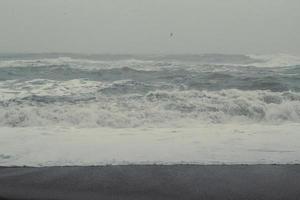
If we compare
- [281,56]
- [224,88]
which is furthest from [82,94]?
[281,56]

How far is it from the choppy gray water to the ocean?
12mm

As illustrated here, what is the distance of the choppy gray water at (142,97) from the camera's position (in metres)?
5.48

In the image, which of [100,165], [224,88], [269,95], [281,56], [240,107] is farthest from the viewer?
[281,56]

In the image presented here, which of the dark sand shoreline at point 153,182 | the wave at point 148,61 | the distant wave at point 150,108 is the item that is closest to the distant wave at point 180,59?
the wave at point 148,61

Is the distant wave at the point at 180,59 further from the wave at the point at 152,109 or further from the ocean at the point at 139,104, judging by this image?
the wave at the point at 152,109

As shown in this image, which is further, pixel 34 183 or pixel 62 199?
pixel 34 183

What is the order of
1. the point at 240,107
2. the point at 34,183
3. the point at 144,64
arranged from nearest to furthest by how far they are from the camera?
the point at 34,183 → the point at 240,107 → the point at 144,64

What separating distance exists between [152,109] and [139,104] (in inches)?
15.7

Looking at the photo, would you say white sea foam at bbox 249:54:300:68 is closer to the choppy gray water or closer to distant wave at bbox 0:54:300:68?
distant wave at bbox 0:54:300:68

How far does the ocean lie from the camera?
4.29m

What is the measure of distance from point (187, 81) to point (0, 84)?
11.9 ft

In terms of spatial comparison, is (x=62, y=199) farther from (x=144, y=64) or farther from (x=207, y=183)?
(x=144, y=64)

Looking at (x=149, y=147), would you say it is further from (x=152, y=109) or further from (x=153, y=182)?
(x=152, y=109)

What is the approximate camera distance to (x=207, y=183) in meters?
2.51
